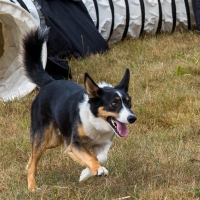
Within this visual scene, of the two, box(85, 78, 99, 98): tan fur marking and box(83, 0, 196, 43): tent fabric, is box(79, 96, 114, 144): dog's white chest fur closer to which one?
box(85, 78, 99, 98): tan fur marking

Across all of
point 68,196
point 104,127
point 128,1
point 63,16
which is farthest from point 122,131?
point 128,1

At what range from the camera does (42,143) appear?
5.02 m

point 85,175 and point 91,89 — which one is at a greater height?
point 91,89

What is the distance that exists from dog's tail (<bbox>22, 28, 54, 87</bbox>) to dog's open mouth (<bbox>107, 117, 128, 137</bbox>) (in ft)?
3.66

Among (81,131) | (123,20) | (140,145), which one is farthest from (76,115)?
(123,20)

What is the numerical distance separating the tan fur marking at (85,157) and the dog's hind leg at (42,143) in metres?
0.36

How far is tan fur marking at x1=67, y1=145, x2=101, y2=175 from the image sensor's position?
4364 millimetres

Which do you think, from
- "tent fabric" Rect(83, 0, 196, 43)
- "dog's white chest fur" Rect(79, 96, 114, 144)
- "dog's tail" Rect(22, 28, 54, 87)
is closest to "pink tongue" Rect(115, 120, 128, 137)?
"dog's white chest fur" Rect(79, 96, 114, 144)

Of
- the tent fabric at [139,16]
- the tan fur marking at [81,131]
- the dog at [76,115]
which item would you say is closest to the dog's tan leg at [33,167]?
the dog at [76,115]

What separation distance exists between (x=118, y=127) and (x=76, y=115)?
0.46 m

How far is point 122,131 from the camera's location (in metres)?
4.42

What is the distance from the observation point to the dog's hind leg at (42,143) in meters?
4.99

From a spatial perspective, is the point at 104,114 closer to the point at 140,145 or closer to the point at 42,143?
the point at 42,143

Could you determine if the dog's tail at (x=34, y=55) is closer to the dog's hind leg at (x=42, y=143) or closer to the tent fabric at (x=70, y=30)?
the dog's hind leg at (x=42, y=143)
